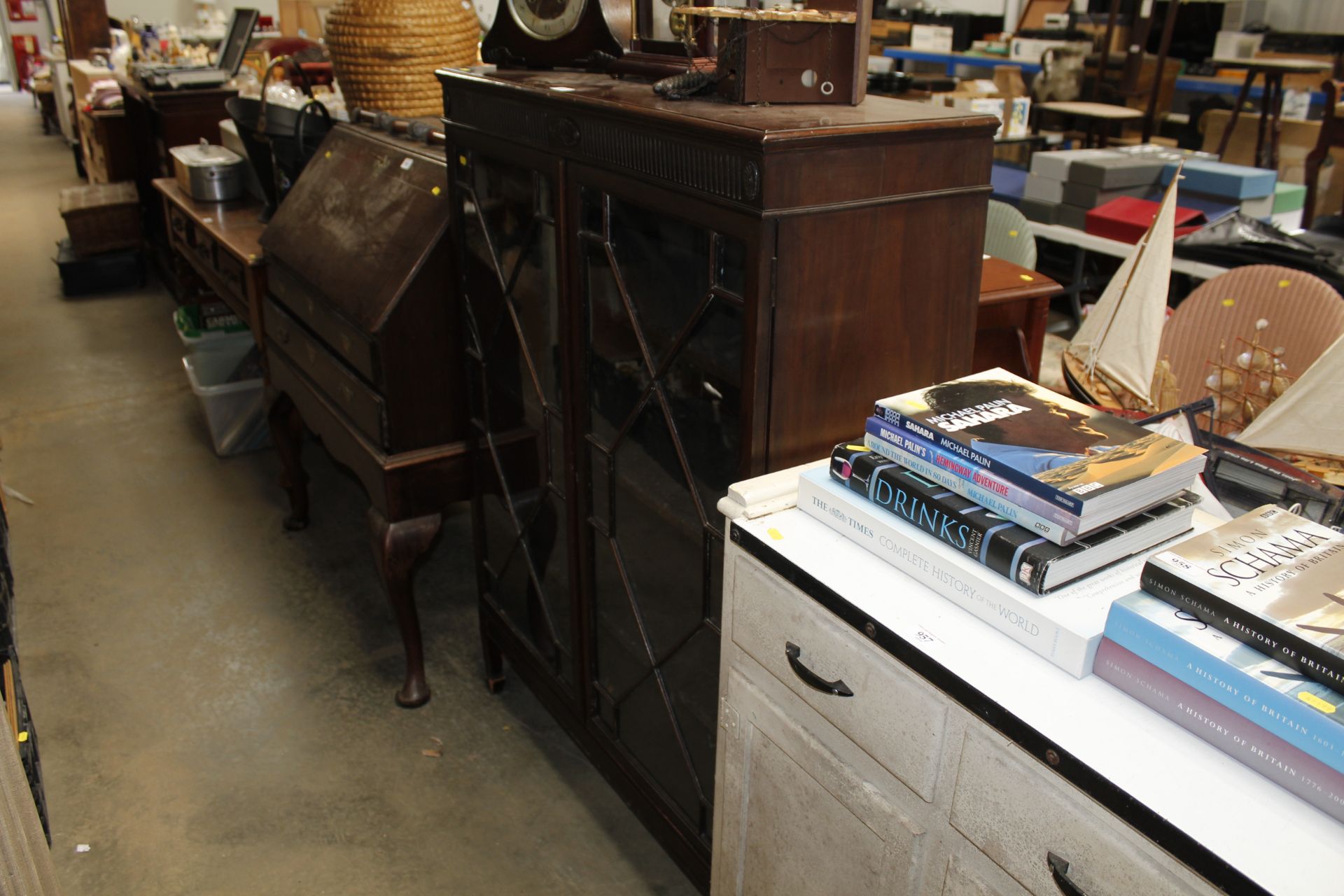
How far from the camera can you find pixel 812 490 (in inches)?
47.2

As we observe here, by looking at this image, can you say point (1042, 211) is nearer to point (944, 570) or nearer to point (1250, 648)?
point (944, 570)

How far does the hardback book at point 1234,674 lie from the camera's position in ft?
2.47

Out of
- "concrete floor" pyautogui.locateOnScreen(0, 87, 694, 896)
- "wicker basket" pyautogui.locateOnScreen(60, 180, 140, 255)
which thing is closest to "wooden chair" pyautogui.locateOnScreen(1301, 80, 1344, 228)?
"concrete floor" pyautogui.locateOnScreen(0, 87, 694, 896)

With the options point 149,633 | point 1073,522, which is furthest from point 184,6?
point 1073,522

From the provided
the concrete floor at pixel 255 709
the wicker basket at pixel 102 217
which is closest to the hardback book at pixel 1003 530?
the concrete floor at pixel 255 709

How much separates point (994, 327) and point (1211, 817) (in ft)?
3.90

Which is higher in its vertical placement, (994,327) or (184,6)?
(184,6)

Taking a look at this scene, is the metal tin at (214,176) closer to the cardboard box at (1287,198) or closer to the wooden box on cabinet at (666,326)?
the wooden box on cabinet at (666,326)

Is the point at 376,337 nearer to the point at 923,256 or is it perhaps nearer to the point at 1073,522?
the point at 923,256

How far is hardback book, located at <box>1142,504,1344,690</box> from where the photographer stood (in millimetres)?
802

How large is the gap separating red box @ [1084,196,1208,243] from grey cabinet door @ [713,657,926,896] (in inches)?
118

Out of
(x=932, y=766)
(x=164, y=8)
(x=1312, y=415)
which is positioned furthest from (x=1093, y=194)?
(x=164, y=8)

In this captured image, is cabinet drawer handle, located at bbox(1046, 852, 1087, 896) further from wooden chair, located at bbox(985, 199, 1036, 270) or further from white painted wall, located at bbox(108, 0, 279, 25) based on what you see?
white painted wall, located at bbox(108, 0, 279, 25)

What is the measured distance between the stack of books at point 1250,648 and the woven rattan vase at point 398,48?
2.00 metres
